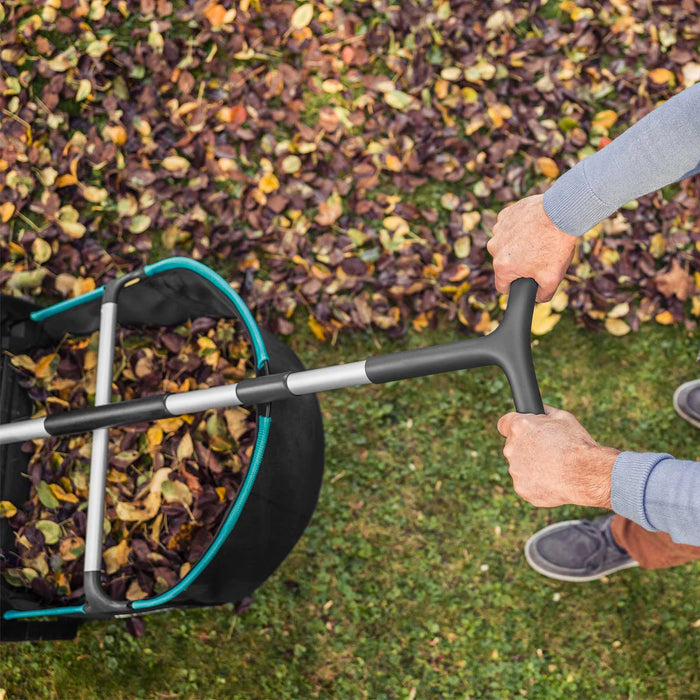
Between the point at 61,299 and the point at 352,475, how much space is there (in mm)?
1111

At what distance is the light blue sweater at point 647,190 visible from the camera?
99 cm

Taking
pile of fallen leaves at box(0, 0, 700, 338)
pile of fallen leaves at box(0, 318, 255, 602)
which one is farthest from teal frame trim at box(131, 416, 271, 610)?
pile of fallen leaves at box(0, 0, 700, 338)

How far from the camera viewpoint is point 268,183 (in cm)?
209

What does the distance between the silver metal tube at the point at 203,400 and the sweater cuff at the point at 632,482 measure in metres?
0.75

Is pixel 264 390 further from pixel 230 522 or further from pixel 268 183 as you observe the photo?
pixel 268 183

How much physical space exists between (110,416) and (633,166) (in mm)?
1179

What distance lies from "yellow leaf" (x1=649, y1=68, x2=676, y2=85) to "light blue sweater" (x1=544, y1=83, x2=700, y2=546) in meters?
1.26

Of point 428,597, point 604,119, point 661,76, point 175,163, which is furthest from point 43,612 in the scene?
point 661,76

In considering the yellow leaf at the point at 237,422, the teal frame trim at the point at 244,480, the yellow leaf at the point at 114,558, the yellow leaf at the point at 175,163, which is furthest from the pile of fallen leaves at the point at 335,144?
the yellow leaf at the point at 114,558

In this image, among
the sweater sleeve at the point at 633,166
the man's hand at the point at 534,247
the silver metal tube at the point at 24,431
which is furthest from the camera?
the silver metal tube at the point at 24,431

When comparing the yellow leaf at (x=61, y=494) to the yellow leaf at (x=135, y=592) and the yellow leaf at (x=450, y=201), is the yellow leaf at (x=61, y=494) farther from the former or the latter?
the yellow leaf at (x=450, y=201)

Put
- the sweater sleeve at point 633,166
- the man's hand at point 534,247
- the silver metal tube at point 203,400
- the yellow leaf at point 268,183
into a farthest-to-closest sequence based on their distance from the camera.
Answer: the yellow leaf at point 268,183
the silver metal tube at point 203,400
the man's hand at point 534,247
the sweater sleeve at point 633,166

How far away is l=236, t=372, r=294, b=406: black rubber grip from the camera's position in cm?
130

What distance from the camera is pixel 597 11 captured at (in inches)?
88.2
